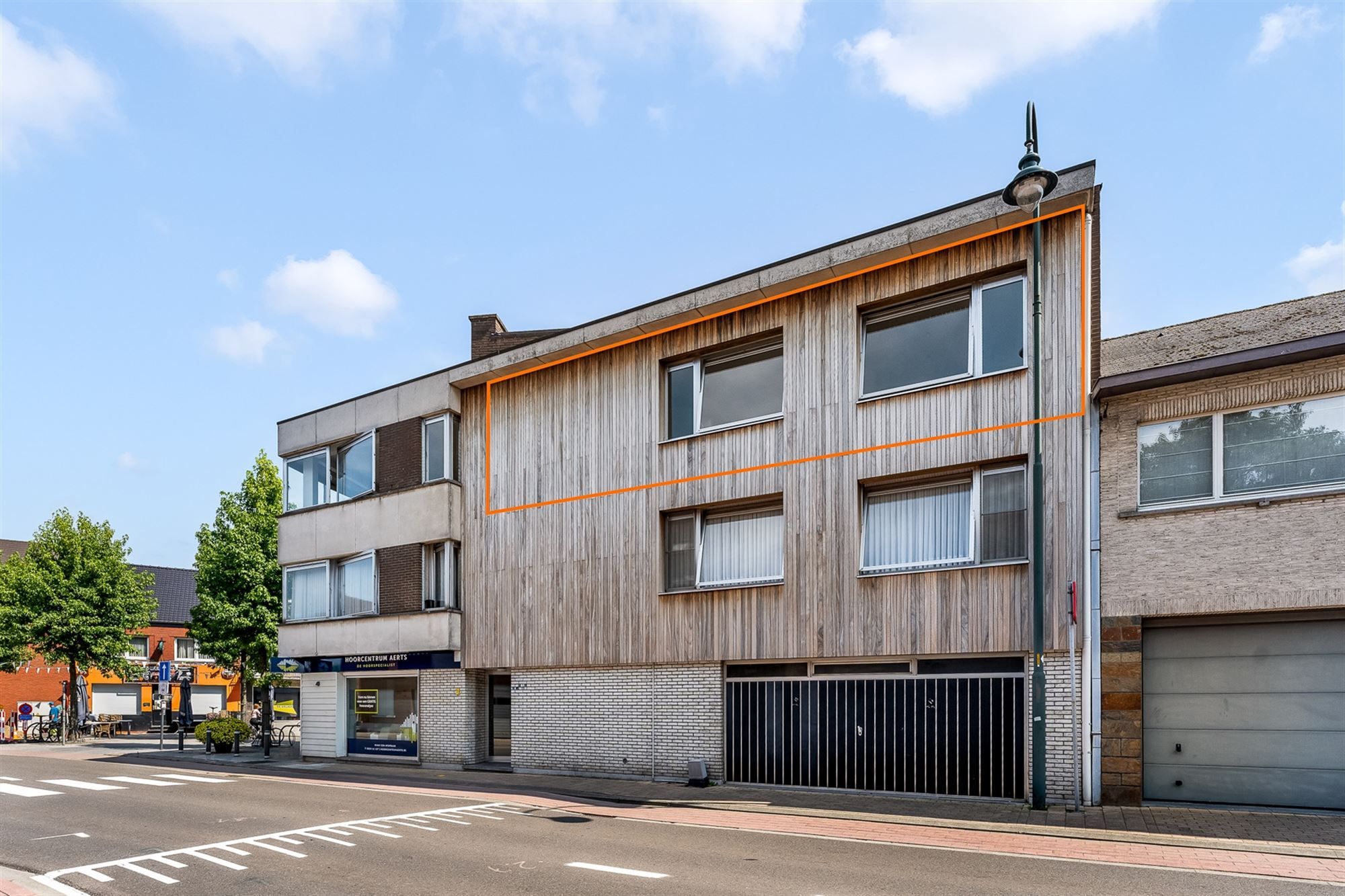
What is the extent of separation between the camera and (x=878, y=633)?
51.2 feet

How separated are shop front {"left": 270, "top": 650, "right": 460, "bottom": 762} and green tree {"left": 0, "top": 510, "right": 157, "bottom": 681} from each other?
724 inches

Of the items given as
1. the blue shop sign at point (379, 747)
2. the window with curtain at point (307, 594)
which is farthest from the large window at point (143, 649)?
the blue shop sign at point (379, 747)

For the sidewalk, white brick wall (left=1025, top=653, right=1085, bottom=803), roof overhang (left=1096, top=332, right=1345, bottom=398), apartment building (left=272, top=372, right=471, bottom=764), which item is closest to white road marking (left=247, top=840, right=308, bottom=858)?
the sidewalk

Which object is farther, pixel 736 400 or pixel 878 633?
pixel 736 400

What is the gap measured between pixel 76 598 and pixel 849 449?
3597 centimetres

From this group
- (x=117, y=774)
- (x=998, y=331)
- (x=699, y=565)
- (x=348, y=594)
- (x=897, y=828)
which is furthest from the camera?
(x=348, y=594)

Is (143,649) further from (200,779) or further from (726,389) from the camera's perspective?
(726,389)

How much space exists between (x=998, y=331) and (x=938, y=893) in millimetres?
9102

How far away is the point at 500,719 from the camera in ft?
72.7

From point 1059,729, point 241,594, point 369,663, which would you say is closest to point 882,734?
point 1059,729

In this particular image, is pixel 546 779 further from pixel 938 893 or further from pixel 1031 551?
pixel 938 893

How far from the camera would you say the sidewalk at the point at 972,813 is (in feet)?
36.9

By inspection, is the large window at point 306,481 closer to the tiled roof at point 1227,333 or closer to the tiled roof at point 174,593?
the tiled roof at point 1227,333

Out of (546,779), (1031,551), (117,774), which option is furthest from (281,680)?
(1031,551)
